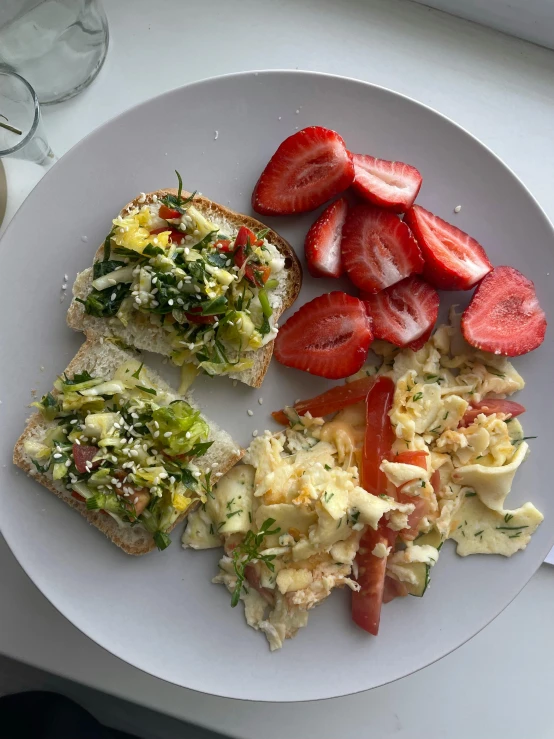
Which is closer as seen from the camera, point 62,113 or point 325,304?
point 325,304

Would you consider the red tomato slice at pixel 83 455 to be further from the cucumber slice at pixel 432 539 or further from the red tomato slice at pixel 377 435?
the cucumber slice at pixel 432 539

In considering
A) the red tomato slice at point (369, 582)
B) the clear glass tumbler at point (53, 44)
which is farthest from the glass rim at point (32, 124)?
the red tomato slice at point (369, 582)

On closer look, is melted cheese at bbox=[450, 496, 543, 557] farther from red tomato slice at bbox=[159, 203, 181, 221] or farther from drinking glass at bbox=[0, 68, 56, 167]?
drinking glass at bbox=[0, 68, 56, 167]

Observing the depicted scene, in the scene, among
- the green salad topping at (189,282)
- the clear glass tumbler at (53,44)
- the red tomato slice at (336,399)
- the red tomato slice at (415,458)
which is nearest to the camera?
the green salad topping at (189,282)

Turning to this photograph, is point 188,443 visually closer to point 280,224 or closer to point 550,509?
point 280,224

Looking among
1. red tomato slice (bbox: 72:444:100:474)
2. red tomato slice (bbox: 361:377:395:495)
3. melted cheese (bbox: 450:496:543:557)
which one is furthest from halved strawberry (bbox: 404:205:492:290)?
red tomato slice (bbox: 72:444:100:474)

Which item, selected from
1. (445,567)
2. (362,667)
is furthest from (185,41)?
(362,667)

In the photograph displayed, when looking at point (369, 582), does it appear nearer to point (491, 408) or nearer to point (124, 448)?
point (491, 408)
